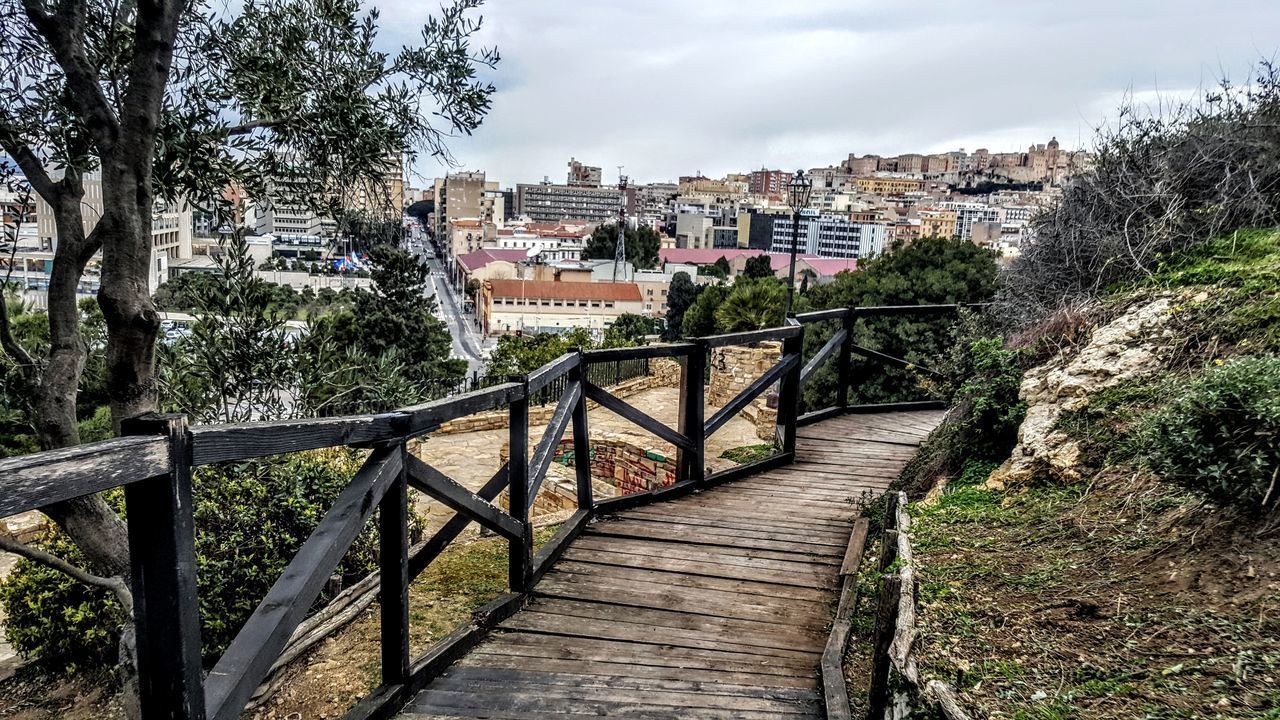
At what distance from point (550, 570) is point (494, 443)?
9.53 metres

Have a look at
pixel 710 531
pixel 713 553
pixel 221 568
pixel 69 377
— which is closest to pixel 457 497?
pixel 713 553

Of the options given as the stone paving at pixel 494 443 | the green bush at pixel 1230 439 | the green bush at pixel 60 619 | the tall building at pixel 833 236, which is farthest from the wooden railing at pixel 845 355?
the tall building at pixel 833 236

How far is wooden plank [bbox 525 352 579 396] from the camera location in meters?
3.74

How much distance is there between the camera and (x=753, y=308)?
21672 mm

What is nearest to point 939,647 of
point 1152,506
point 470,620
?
point 1152,506

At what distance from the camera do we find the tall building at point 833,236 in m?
115

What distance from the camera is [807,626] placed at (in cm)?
371

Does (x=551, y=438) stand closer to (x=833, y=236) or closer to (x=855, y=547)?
(x=855, y=547)

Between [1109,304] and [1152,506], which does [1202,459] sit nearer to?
[1152,506]

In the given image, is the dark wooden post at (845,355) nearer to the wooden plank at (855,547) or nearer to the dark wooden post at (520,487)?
the wooden plank at (855,547)

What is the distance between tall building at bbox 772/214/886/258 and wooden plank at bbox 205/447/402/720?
113319 millimetres

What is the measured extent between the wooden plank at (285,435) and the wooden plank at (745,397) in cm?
339

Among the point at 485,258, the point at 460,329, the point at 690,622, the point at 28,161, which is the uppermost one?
the point at 28,161

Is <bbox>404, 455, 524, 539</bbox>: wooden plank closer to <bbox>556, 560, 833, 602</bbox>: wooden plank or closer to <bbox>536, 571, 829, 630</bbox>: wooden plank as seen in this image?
<bbox>536, 571, 829, 630</bbox>: wooden plank
